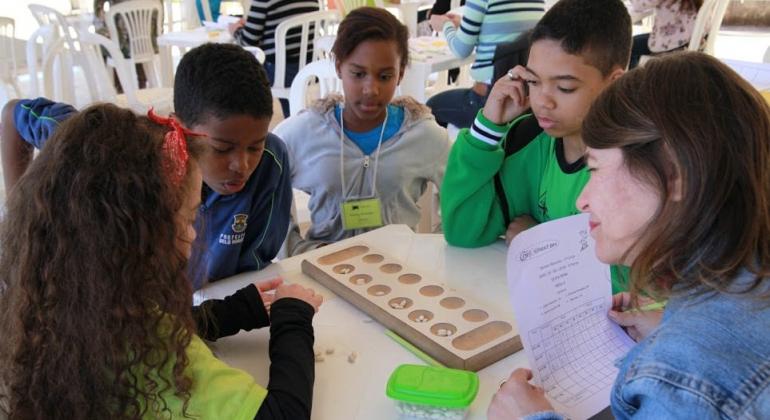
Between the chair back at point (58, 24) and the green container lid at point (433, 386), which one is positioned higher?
the green container lid at point (433, 386)

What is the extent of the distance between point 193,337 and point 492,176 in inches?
31.8

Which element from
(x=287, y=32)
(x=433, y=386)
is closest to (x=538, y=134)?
(x=433, y=386)

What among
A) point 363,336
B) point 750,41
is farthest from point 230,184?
point 750,41

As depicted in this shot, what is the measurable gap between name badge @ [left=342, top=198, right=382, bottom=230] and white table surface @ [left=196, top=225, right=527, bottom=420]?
0.76 ft

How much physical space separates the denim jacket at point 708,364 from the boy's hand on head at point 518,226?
2.52 feet

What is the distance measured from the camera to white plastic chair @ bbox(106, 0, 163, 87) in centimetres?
468

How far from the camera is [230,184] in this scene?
1.38 metres

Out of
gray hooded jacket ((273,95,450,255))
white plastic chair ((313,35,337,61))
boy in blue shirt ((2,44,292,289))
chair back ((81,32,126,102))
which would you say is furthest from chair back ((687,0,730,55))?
boy in blue shirt ((2,44,292,289))

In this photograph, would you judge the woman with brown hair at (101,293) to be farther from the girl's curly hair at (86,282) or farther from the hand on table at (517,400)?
the hand on table at (517,400)

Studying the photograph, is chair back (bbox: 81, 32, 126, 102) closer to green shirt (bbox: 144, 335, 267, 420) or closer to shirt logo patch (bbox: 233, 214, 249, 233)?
shirt logo patch (bbox: 233, 214, 249, 233)

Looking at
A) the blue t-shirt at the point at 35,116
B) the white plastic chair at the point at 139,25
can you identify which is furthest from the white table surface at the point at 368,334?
the white plastic chair at the point at 139,25

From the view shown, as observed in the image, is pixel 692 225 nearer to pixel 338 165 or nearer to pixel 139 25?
pixel 338 165

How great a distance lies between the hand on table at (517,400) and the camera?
839 mm

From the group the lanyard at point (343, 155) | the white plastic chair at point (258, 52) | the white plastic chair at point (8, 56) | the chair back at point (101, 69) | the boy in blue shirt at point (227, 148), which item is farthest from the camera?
the white plastic chair at point (8, 56)
